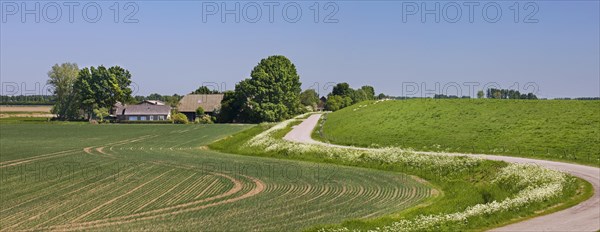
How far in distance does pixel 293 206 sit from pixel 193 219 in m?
6.20

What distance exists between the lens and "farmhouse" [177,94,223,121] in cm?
17412

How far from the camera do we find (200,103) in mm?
178000

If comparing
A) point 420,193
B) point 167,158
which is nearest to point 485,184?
point 420,193

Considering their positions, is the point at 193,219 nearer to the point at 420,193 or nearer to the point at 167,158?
the point at 420,193

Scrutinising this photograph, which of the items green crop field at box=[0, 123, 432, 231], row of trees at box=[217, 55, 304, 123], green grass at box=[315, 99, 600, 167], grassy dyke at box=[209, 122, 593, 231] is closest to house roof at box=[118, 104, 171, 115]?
row of trees at box=[217, 55, 304, 123]

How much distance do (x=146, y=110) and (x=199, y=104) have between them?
16.7 metres

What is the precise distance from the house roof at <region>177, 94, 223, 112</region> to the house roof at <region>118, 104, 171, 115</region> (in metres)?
4.71

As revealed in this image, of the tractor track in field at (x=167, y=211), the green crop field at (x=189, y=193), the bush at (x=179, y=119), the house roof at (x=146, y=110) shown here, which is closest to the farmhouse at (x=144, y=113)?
the house roof at (x=146, y=110)

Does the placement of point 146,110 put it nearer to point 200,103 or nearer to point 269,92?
point 200,103

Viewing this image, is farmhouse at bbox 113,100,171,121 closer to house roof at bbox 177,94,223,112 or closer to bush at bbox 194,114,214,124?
house roof at bbox 177,94,223,112

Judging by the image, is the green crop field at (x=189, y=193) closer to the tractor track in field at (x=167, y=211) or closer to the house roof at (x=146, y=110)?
the tractor track in field at (x=167, y=211)

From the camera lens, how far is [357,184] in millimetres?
42000

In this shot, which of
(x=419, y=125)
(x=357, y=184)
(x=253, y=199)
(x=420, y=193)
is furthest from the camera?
(x=419, y=125)

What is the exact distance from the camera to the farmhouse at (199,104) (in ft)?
571
